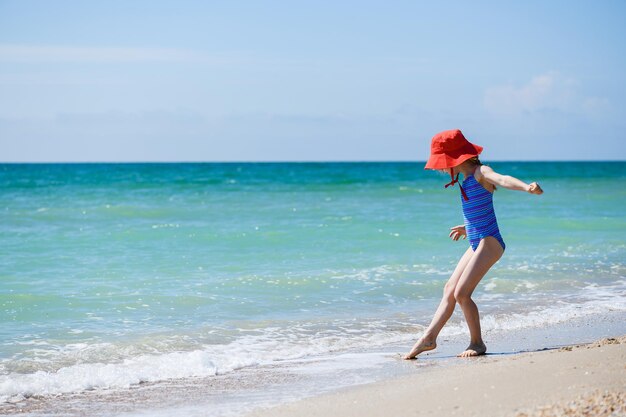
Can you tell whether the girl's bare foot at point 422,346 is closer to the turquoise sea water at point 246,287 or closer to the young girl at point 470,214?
the young girl at point 470,214

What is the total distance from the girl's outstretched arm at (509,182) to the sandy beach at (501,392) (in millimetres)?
1096

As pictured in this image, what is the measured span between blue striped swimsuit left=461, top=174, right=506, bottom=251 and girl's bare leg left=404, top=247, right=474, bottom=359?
162 mm

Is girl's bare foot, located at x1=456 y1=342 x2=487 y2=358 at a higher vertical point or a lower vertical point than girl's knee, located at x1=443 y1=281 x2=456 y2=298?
lower

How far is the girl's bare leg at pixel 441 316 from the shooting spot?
6012 mm

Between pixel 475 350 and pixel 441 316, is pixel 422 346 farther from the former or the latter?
pixel 475 350

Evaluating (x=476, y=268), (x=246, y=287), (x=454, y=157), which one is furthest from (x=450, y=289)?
(x=246, y=287)

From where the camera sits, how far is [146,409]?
4.95 m

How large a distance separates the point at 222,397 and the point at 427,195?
85.7 ft

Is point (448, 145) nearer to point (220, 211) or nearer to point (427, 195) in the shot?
point (220, 211)

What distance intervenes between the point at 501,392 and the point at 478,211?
1.70 metres

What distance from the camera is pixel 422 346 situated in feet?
19.8

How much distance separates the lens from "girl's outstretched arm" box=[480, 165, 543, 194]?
16.7 feet

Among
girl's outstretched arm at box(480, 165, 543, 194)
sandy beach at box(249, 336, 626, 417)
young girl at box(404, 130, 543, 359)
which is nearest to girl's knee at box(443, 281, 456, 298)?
young girl at box(404, 130, 543, 359)

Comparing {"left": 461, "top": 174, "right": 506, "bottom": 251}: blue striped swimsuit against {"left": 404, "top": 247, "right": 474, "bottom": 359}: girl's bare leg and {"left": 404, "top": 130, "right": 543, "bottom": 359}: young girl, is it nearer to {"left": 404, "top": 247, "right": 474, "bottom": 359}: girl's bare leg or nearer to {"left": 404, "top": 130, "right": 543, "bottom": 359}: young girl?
{"left": 404, "top": 130, "right": 543, "bottom": 359}: young girl
